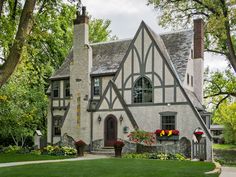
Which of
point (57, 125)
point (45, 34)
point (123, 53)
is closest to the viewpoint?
point (45, 34)

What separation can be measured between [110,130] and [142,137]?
375 cm

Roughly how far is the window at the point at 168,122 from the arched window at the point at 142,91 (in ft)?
6.07

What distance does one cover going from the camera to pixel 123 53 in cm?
2897

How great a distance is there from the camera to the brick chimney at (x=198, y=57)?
2730cm

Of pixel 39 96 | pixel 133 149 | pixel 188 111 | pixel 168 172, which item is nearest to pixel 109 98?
pixel 133 149

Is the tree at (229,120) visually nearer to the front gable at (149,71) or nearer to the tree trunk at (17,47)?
the front gable at (149,71)

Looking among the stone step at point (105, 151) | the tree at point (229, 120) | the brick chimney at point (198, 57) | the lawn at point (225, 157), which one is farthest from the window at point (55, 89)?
the tree at point (229, 120)

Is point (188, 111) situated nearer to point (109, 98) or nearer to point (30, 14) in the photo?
point (109, 98)

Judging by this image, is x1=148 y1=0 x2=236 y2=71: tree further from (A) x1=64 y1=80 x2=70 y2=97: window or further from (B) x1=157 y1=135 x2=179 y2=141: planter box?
(A) x1=64 y1=80 x2=70 y2=97: window

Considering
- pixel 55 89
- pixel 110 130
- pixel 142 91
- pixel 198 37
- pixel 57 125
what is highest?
pixel 198 37

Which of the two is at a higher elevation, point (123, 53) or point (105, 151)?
point (123, 53)

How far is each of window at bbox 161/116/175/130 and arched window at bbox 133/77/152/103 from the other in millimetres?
1849

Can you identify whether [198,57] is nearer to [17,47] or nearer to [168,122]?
[168,122]

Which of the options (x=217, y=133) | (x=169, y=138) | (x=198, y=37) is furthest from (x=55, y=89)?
(x=217, y=133)
